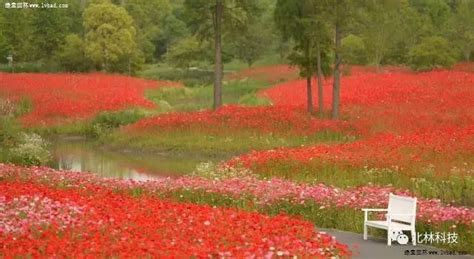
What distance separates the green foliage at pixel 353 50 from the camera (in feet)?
127

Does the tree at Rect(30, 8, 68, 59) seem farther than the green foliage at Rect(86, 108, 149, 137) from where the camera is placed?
Yes

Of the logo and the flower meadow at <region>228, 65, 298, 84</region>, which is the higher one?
the logo

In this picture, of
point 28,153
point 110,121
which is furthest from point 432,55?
point 28,153

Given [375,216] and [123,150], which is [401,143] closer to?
[375,216]

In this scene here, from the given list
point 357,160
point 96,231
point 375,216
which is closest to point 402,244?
point 375,216

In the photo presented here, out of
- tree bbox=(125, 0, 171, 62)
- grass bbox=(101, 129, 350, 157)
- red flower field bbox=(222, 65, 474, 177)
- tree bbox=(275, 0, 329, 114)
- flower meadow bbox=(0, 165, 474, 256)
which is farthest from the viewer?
tree bbox=(125, 0, 171, 62)

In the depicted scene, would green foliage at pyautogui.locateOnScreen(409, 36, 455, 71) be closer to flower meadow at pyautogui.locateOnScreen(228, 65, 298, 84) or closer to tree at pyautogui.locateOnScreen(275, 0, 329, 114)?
flower meadow at pyautogui.locateOnScreen(228, 65, 298, 84)

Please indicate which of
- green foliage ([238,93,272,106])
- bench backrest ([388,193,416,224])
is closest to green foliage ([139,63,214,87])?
green foliage ([238,93,272,106])

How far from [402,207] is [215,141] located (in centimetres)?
2337

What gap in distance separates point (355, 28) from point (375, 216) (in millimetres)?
23174

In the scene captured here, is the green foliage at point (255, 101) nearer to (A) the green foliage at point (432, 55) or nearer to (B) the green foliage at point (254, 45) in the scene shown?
(A) the green foliage at point (432, 55)

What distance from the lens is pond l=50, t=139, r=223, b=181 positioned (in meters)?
31.1

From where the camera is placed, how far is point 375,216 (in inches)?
648

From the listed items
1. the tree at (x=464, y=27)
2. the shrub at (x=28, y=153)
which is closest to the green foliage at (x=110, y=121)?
the shrub at (x=28, y=153)
